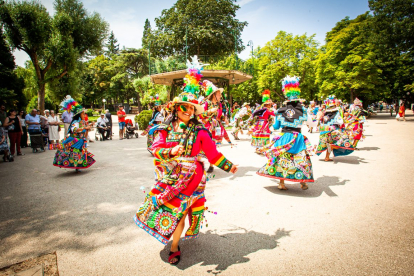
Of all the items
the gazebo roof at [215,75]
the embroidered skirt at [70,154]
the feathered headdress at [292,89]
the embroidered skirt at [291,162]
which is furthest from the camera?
the gazebo roof at [215,75]

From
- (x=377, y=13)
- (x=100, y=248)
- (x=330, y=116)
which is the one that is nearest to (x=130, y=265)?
(x=100, y=248)

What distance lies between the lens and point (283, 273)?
8.36 feet

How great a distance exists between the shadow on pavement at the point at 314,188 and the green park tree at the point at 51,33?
777 inches

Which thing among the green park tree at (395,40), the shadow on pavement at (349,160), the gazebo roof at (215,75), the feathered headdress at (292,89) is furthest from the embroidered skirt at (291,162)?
the green park tree at (395,40)

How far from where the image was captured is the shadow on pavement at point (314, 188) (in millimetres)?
4843

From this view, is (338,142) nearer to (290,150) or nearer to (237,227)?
(290,150)

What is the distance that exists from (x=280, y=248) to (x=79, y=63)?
24.2 meters

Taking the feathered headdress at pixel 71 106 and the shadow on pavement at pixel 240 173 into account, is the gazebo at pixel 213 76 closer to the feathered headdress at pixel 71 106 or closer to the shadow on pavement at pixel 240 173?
the feathered headdress at pixel 71 106

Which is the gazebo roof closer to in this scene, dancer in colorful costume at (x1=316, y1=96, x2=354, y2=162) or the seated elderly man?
the seated elderly man

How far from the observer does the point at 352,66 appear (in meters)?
27.7

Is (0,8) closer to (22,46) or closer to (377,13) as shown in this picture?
(22,46)

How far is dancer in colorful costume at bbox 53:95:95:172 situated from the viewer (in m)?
6.70

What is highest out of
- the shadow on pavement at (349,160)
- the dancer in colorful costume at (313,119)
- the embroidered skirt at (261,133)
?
the dancer in colorful costume at (313,119)

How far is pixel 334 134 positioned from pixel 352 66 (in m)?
25.2
